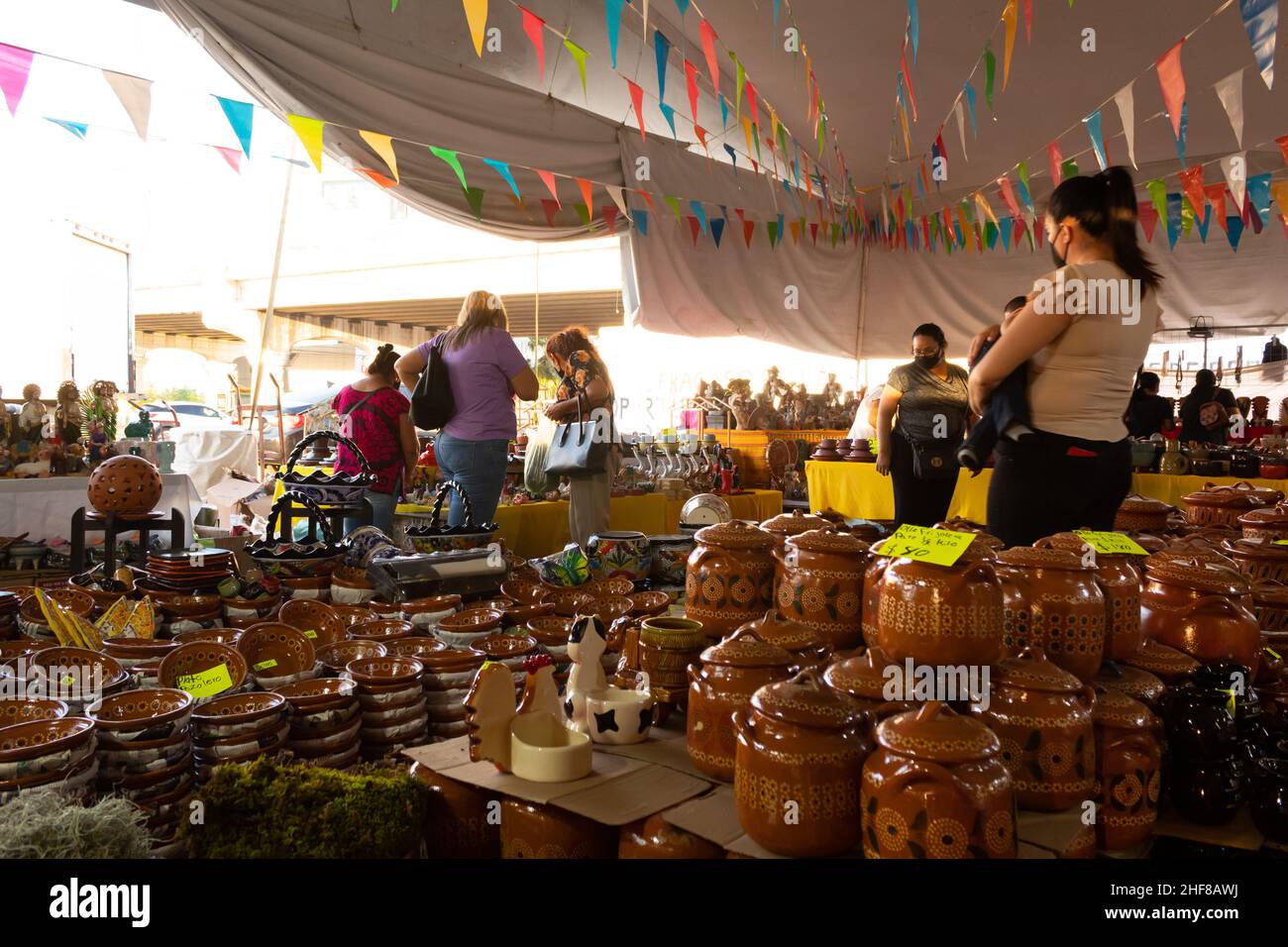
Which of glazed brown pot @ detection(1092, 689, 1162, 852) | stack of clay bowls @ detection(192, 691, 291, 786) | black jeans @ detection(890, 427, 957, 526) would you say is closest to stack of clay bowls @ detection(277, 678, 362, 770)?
stack of clay bowls @ detection(192, 691, 291, 786)

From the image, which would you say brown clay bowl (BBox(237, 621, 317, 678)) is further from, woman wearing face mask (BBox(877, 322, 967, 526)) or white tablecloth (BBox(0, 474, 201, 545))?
woman wearing face mask (BBox(877, 322, 967, 526))

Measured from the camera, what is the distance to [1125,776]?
997mm

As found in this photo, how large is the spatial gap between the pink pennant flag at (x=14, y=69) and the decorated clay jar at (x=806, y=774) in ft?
10.9

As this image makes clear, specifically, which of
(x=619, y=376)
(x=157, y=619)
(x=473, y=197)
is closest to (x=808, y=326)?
(x=619, y=376)

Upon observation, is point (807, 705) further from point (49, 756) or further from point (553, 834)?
point (49, 756)

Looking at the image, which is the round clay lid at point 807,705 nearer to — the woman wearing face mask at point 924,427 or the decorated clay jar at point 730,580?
the decorated clay jar at point 730,580

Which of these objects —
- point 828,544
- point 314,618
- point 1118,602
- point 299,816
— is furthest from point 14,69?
point 1118,602

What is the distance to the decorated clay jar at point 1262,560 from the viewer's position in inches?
70.9

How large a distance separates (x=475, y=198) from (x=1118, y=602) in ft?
12.6

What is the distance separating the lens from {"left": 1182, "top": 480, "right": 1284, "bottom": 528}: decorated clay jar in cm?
257
